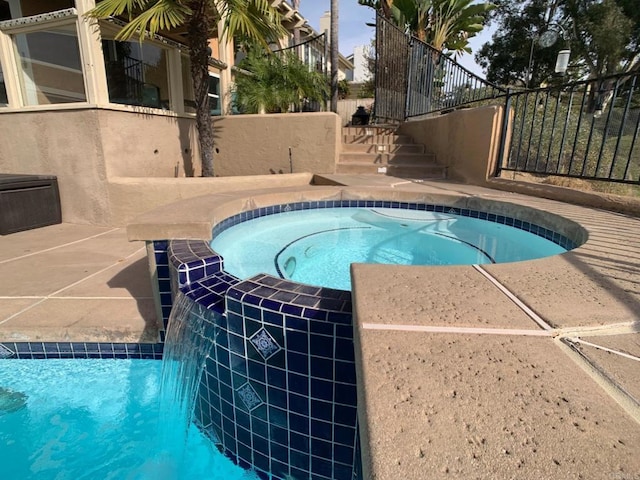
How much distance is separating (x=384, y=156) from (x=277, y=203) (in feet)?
11.3

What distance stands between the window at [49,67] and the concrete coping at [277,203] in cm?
338

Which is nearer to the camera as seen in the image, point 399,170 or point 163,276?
point 163,276

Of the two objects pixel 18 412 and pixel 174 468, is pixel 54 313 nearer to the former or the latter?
pixel 18 412

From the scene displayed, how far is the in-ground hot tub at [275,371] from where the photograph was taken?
143cm

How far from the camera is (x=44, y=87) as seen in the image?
17.5ft

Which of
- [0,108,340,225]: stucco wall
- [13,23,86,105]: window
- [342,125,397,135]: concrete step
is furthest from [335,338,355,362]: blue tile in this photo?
[342,125,397,135]: concrete step

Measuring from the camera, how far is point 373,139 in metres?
7.79

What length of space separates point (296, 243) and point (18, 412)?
8.04 feet

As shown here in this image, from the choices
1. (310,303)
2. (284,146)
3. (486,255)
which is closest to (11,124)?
(284,146)

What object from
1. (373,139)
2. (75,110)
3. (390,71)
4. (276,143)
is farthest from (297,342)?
(390,71)

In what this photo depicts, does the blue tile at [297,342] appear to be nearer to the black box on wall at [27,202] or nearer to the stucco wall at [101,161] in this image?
the stucco wall at [101,161]

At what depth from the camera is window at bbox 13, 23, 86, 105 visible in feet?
16.7

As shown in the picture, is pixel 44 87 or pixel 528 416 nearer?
pixel 528 416

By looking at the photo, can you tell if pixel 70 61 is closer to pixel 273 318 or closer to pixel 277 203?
pixel 277 203
